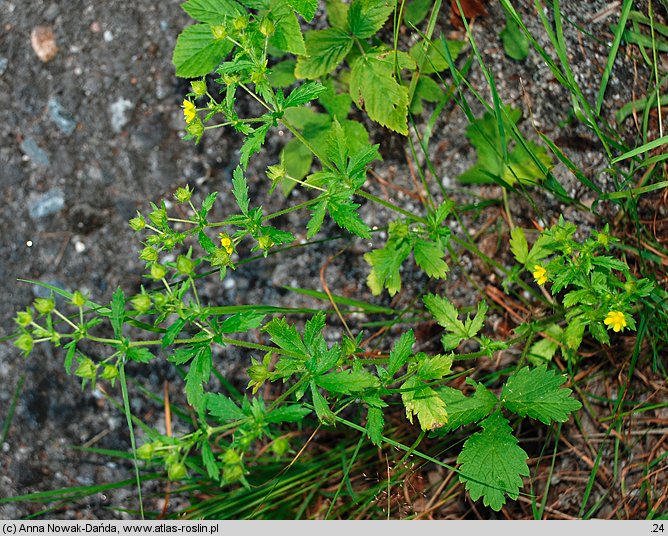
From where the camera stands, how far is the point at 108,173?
3.01 metres

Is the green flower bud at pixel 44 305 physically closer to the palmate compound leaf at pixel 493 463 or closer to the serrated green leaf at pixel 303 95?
the serrated green leaf at pixel 303 95

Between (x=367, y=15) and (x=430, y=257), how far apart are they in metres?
0.96

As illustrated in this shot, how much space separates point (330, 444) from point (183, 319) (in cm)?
125

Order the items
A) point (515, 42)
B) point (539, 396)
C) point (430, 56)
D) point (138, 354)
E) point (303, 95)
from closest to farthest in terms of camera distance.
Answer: point (138, 354) → point (303, 95) → point (539, 396) → point (430, 56) → point (515, 42)

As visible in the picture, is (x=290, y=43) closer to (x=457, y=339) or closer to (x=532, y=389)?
(x=457, y=339)

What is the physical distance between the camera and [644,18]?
106 inches

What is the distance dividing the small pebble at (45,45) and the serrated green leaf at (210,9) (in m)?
0.98

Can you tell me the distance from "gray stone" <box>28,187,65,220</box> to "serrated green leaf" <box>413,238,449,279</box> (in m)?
1.68

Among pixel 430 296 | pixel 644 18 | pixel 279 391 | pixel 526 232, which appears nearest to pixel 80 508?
pixel 279 391

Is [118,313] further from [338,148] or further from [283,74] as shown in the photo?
[283,74]

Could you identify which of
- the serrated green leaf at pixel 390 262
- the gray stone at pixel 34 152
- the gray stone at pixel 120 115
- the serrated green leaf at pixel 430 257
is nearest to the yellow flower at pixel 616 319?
the serrated green leaf at pixel 430 257

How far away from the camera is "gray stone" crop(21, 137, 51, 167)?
3033mm

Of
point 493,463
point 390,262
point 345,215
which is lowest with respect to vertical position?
point 493,463

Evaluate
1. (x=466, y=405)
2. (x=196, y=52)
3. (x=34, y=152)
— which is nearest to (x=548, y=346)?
(x=466, y=405)
